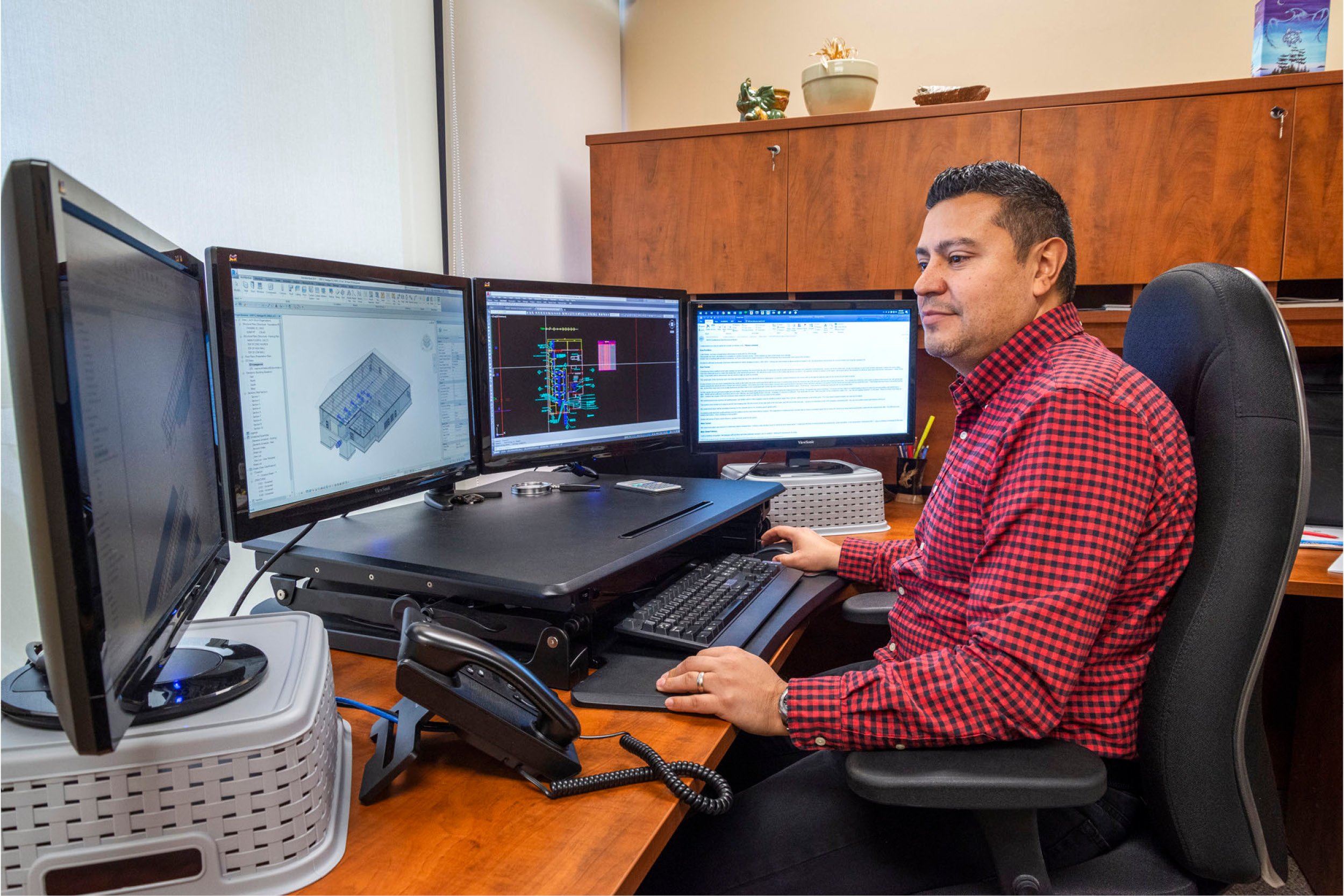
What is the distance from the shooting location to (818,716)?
35.3 inches

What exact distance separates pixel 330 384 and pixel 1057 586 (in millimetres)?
883

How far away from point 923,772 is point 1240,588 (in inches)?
15.4

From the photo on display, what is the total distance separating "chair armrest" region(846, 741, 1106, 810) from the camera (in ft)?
2.66

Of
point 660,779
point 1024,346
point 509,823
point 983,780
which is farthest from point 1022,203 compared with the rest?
point 509,823

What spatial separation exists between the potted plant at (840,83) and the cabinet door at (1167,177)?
396 mm

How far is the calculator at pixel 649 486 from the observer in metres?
1.45

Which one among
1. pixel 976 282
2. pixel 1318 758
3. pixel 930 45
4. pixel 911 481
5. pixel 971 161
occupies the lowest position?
pixel 1318 758

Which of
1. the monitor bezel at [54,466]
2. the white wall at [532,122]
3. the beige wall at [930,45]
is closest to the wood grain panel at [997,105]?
the white wall at [532,122]

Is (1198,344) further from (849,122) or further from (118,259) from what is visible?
(849,122)

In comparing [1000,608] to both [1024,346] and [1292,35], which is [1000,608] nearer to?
[1024,346]

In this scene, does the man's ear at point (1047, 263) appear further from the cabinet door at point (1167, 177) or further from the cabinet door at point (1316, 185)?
the cabinet door at point (1316, 185)

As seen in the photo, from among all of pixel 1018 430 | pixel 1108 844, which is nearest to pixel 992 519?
pixel 1018 430

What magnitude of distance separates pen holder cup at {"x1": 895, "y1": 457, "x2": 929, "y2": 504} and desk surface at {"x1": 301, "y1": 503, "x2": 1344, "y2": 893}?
53.0 inches

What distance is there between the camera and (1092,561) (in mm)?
840
